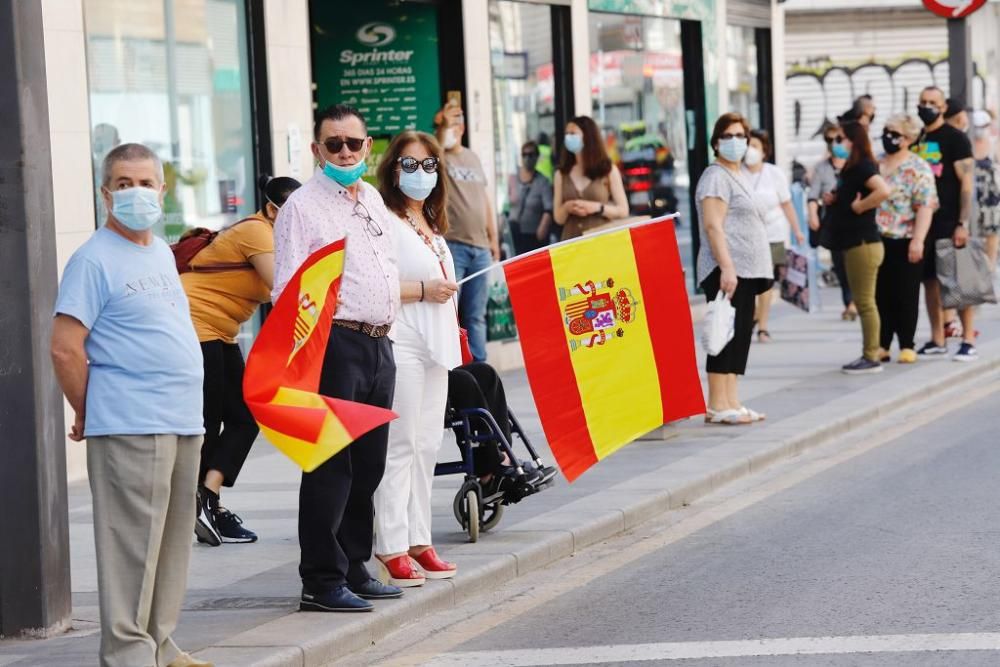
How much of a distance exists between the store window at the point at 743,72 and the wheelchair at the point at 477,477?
13340 millimetres

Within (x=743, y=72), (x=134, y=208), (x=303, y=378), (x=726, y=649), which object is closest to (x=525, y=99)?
(x=743, y=72)

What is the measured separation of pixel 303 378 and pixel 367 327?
52 cm

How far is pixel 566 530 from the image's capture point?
838 cm

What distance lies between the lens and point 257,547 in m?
8.38

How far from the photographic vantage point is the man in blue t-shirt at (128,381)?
218 inches

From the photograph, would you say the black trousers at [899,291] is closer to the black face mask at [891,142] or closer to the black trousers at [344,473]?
the black face mask at [891,142]

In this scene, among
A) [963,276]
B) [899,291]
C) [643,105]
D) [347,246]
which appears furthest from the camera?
[643,105]

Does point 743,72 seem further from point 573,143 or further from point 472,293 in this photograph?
point 573,143

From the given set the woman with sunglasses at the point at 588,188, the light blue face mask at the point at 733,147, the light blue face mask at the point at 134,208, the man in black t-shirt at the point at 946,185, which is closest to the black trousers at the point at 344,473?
the light blue face mask at the point at 134,208

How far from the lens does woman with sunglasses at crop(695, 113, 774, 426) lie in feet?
37.8

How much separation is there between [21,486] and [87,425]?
3.32ft

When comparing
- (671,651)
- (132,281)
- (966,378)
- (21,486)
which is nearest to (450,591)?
(671,651)

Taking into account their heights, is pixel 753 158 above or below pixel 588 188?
above

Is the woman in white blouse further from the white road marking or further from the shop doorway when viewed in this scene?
Result: the shop doorway
